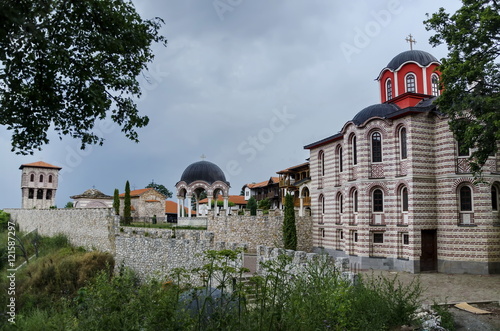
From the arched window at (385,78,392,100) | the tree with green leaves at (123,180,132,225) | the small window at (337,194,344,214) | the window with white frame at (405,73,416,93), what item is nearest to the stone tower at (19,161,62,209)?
the tree with green leaves at (123,180,132,225)

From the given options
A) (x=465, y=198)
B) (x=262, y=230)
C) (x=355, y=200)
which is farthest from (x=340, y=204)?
(x=465, y=198)

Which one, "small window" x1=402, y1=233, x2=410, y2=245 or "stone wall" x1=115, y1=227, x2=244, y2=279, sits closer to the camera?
"small window" x1=402, y1=233, x2=410, y2=245

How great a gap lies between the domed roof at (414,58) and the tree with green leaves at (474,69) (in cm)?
915

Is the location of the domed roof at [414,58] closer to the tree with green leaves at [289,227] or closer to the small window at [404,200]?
the small window at [404,200]

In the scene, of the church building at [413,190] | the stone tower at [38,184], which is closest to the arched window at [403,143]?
the church building at [413,190]

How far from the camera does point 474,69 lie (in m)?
13.3

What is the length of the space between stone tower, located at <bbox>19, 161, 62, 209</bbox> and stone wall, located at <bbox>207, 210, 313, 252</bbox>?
33972mm

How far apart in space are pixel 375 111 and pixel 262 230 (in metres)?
11.1

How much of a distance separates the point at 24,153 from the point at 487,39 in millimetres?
14221

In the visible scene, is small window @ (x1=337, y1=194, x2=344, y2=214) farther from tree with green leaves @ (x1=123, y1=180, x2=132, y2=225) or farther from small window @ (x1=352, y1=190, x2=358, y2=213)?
tree with green leaves @ (x1=123, y1=180, x2=132, y2=225)

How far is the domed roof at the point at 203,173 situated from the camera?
34656 mm

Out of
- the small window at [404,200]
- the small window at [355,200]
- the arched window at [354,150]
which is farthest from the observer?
the arched window at [354,150]

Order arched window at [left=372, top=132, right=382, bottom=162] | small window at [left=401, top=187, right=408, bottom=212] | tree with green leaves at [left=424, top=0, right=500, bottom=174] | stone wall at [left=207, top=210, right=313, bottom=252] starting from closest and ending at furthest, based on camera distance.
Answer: tree with green leaves at [left=424, top=0, right=500, bottom=174], small window at [left=401, top=187, right=408, bottom=212], arched window at [left=372, top=132, right=382, bottom=162], stone wall at [left=207, top=210, right=313, bottom=252]

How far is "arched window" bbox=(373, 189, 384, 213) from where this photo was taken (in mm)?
21266
